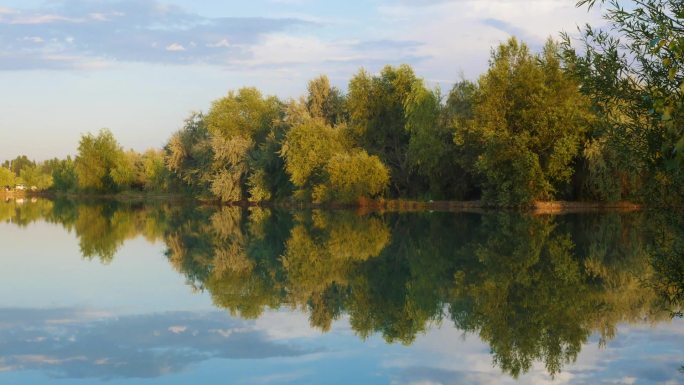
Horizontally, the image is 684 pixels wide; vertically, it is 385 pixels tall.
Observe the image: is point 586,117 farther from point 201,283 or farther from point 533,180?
point 201,283

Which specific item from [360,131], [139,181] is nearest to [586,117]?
[360,131]

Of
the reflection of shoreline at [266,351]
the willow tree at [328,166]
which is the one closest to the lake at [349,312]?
the reflection of shoreline at [266,351]

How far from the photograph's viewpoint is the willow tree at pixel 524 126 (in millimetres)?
37688

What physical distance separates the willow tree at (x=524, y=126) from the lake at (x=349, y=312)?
47.0 ft

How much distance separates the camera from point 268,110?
59.0 meters

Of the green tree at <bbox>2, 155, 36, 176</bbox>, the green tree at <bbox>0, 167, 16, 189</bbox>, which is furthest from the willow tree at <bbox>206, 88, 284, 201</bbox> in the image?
the green tree at <bbox>2, 155, 36, 176</bbox>

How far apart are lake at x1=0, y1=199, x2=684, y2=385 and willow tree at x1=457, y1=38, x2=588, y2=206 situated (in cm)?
1432

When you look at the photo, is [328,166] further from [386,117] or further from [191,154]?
[191,154]

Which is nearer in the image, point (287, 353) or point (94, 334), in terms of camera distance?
point (287, 353)

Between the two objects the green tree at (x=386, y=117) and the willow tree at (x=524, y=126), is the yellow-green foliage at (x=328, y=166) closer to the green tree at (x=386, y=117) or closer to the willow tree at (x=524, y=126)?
the green tree at (x=386, y=117)

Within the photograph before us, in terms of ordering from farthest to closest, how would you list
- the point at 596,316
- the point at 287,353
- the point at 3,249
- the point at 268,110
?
the point at 268,110, the point at 3,249, the point at 596,316, the point at 287,353

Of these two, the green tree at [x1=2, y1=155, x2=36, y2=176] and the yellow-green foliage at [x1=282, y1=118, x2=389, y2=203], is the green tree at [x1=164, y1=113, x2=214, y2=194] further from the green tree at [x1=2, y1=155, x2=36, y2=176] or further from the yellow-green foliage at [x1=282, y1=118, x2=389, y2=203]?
the green tree at [x1=2, y1=155, x2=36, y2=176]

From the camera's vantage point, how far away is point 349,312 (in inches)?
476

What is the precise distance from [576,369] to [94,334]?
6726mm
